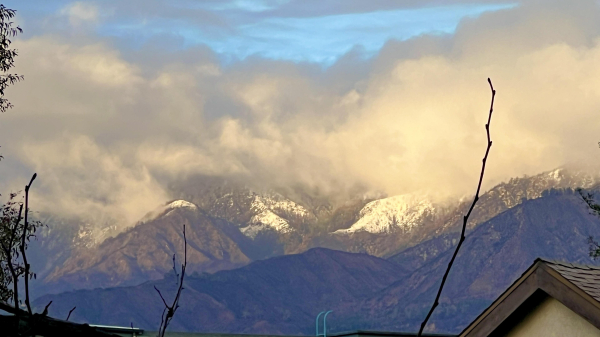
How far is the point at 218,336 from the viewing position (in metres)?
40.9

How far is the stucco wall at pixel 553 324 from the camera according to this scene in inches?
390

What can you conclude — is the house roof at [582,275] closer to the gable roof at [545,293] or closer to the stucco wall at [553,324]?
the gable roof at [545,293]

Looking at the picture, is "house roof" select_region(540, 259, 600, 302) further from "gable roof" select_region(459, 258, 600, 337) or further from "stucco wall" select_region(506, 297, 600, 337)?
"stucco wall" select_region(506, 297, 600, 337)

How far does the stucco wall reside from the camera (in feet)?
32.5

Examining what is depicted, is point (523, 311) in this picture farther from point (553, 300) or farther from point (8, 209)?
point (8, 209)

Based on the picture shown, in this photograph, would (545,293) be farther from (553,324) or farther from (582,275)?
(582,275)

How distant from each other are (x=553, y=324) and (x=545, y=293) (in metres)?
0.35

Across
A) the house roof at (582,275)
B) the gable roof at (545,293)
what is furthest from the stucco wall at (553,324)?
the house roof at (582,275)

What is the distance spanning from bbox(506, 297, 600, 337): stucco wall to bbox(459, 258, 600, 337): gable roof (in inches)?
3.9

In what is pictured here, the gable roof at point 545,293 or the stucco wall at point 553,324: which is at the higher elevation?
the gable roof at point 545,293

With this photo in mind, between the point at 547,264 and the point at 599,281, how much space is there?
Result: 26.0 inches

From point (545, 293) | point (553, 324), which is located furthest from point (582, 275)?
point (553, 324)

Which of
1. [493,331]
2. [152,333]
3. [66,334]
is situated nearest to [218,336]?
[152,333]

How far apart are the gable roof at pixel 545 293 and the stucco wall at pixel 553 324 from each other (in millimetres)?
100
